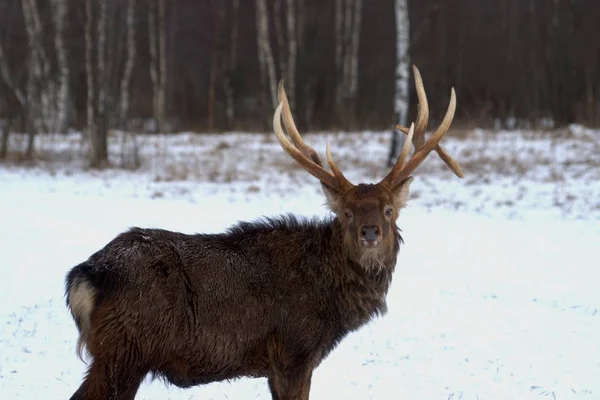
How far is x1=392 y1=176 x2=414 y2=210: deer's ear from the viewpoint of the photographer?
6.21 meters

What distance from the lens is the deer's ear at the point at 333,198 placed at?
614cm

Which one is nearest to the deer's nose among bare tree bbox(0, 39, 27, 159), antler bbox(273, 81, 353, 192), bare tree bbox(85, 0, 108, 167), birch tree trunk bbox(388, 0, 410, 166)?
antler bbox(273, 81, 353, 192)

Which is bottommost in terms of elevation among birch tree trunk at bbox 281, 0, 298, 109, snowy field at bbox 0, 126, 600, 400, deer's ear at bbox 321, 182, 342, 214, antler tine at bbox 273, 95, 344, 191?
snowy field at bbox 0, 126, 600, 400

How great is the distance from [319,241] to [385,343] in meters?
2.12

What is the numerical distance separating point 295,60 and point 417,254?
20.7m

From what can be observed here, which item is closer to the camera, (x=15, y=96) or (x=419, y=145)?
(x=419, y=145)

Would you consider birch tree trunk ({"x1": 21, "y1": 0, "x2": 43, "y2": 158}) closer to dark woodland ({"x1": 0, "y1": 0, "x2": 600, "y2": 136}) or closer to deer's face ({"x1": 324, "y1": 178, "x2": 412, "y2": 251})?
dark woodland ({"x1": 0, "y1": 0, "x2": 600, "y2": 136})

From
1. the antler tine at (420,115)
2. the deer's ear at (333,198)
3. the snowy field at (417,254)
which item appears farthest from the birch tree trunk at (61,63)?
the deer's ear at (333,198)

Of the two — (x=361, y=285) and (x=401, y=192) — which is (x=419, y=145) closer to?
(x=401, y=192)

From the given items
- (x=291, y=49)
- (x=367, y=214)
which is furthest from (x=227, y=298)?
(x=291, y=49)

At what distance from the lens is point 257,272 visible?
5629mm

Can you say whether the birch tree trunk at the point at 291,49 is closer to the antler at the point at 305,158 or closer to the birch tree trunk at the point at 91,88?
the birch tree trunk at the point at 91,88

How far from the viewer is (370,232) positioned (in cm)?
565

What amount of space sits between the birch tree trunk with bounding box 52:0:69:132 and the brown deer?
62.9 feet
